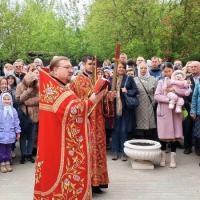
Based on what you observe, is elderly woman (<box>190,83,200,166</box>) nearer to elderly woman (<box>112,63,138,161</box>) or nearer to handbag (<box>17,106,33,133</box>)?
elderly woman (<box>112,63,138,161</box>)

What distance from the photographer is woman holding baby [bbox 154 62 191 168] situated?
310 inches

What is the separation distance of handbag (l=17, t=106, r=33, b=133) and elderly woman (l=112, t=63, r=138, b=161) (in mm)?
A: 1683

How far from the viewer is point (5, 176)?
740cm

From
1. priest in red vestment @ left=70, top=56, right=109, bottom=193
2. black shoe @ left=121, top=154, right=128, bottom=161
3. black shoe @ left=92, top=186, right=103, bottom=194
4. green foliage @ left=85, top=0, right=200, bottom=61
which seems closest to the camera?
priest in red vestment @ left=70, top=56, right=109, bottom=193

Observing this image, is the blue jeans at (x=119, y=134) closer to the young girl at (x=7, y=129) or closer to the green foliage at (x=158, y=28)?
the young girl at (x=7, y=129)

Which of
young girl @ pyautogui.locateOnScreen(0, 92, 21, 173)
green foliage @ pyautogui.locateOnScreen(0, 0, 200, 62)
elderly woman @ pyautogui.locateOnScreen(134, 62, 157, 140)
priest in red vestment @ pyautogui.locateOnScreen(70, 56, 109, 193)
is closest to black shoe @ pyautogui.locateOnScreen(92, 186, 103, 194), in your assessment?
priest in red vestment @ pyautogui.locateOnScreen(70, 56, 109, 193)

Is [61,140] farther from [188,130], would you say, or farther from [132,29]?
[132,29]

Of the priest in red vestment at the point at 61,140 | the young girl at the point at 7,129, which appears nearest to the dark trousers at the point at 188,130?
the young girl at the point at 7,129

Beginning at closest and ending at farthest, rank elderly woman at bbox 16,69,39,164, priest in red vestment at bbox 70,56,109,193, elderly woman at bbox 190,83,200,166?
priest in red vestment at bbox 70,56,109,193 → elderly woman at bbox 190,83,200,166 → elderly woman at bbox 16,69,39,164

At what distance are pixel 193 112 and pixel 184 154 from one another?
1213 millimetres

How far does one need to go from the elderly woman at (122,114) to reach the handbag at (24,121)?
1683 mm

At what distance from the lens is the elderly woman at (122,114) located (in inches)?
325

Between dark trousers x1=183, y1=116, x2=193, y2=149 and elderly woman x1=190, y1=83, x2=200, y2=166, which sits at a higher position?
elderly woman x1=190, y1=83, x2=200, y2=166

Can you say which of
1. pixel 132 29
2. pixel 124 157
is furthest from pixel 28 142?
pixel 132 29
